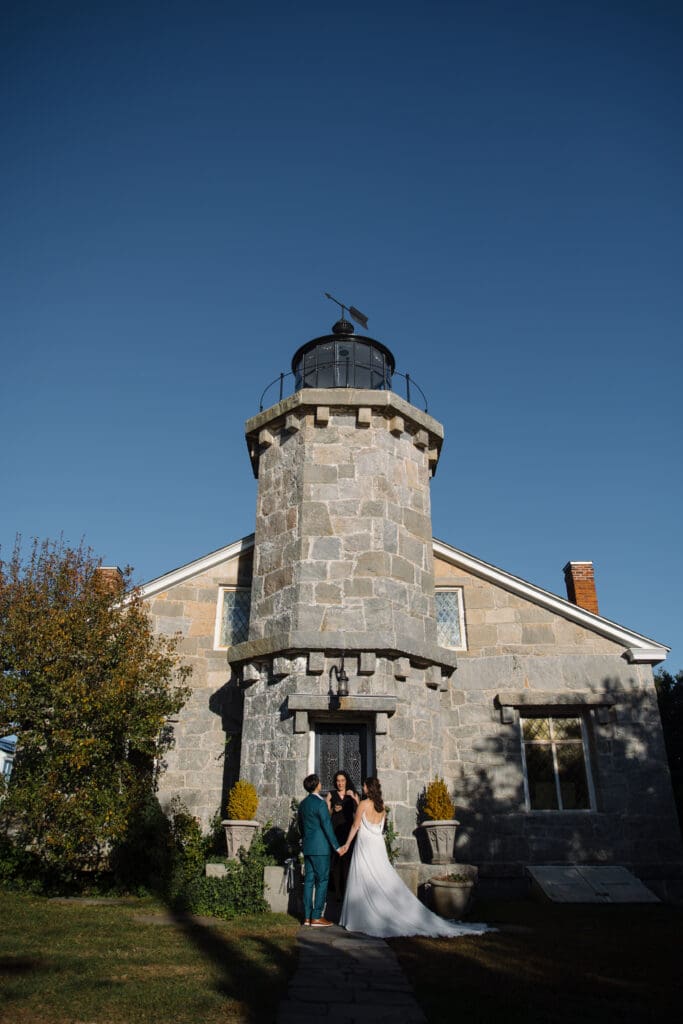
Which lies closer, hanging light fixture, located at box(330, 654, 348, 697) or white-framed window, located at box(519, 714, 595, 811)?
hanging light fixture, located at box(330, 654, 348, 697)

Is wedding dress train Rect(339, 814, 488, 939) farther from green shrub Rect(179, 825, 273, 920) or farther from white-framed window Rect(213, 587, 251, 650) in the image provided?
white-framed window Rect(213, 587, 251, 650)

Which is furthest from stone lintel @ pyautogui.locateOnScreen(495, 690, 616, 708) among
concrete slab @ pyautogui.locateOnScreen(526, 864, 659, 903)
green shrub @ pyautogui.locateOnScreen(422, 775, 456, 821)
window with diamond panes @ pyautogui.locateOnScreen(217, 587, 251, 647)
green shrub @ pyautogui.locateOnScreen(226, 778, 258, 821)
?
green shrub @ pyautogui.locateOnScreen(226, 778, 258, 821)

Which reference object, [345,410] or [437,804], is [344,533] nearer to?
[345,410]

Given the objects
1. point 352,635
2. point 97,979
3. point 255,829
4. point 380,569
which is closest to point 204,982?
point 97,979

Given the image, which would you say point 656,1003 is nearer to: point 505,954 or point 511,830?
point 505,954

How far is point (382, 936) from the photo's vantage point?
7031 millimetres

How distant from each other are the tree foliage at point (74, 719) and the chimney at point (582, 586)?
8.01 metres

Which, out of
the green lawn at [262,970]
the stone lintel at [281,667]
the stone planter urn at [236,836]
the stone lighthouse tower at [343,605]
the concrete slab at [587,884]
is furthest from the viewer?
the concrete slab at [587,884]

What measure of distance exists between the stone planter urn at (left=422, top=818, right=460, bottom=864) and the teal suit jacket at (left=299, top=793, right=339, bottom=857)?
2.05m

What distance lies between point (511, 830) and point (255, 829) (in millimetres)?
4975

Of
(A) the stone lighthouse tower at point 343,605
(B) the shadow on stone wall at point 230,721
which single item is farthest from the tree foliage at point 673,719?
(B) the shadow on stone wall at point 230,721

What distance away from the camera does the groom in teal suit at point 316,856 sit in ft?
25.2

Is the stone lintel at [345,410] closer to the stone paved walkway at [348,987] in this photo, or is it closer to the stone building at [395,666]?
the stone building at [395,666]

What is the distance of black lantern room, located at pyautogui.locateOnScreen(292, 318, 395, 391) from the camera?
13805 millimetres
